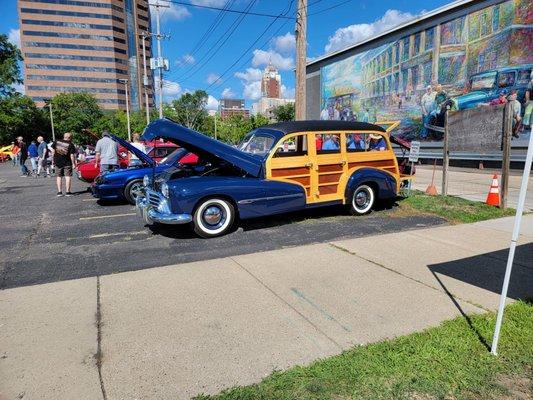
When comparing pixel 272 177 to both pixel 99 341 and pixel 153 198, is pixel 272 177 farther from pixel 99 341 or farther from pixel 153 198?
pixel 99 341

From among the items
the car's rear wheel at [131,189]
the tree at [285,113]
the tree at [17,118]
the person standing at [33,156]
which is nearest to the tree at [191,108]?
the tree at [17,118]

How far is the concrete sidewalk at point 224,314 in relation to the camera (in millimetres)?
2666

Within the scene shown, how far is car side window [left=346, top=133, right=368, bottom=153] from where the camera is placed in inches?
295

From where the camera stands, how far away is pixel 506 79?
15.7m

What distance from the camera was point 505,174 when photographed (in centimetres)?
791

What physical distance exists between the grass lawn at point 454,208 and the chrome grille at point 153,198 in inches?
212

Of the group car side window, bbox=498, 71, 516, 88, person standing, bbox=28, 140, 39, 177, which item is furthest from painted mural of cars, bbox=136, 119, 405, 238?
person standing, bbox=28, 140, 39, 177

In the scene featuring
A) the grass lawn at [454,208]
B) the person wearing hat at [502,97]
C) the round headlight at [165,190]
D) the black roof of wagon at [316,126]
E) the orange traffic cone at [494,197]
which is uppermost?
the person wearing hat at [502,97]

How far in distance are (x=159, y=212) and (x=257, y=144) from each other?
2326 mm

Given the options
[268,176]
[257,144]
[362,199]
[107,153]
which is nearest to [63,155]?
[107,153]

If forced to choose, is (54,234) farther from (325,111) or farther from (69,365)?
(325,111)

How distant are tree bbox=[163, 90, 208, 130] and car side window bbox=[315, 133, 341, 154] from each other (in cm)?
8463

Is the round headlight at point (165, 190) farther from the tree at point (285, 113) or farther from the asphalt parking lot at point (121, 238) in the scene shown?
the tree at point (285, 113)

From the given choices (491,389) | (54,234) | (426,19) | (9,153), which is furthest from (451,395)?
(9,153)
